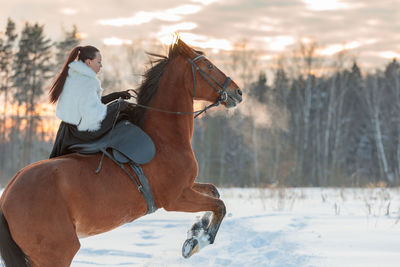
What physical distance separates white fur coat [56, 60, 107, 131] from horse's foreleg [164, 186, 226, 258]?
43.3 inches

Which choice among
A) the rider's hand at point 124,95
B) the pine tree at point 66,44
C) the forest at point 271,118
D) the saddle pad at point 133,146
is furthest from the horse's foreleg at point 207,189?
the pine tree at point 66,44

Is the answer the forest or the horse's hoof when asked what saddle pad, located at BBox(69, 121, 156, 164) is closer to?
the horse's hoof

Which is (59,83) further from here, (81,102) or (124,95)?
(124,95)

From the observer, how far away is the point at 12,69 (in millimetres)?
33094

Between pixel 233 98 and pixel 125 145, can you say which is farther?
pixel 233 98

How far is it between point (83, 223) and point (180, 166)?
1074 mm

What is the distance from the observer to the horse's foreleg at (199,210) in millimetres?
4332

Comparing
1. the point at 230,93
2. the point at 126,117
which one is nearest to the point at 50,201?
the point at 126,117

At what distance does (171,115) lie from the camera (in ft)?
14.9

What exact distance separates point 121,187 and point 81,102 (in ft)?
2.86

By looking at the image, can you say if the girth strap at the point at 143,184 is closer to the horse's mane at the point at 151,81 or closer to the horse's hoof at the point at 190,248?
the horse's mane at the point at 151,81

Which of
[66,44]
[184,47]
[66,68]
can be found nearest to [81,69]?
[66,68]

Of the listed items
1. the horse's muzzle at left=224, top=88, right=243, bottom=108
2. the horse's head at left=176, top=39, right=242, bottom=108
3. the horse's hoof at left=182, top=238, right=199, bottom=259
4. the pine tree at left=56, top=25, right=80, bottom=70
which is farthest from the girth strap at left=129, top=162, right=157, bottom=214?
the pine tree at left=56, top=25, right=80, bottom=70

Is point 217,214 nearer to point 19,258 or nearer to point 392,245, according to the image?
point 19,258
